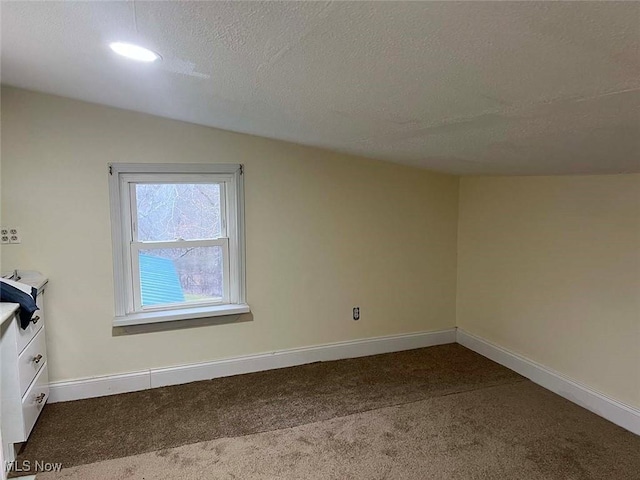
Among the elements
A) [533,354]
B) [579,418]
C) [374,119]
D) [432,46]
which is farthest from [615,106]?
[533,354]

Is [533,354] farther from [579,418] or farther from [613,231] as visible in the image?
[613,231]

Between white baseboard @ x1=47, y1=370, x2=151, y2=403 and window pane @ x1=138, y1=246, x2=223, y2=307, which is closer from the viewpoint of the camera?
white baseboard @ x1=47, y1=370, x2=151, y2=403

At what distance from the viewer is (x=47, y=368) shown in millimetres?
2779

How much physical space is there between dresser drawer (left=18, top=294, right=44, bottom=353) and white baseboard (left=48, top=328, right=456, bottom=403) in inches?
19.0

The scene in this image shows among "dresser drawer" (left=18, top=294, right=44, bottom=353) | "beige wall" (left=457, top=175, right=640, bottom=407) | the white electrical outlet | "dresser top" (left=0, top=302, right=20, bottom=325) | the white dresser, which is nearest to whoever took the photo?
"dresser top" (left=0, top=302, right=20, bottom=325)

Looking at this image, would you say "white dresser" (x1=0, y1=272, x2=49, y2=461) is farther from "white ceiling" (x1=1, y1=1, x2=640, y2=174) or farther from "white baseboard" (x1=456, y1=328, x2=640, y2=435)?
"white baseboard" (x1=456, y1=328, x2=640, y2=435)

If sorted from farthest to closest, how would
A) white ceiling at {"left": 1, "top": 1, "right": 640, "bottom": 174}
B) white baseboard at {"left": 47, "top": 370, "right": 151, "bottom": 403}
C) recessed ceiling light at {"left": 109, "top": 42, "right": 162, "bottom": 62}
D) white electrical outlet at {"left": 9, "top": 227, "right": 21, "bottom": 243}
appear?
white baseboard at {"left": 47, "top": 370, "right": 151, "bottom": 403}
white electrical outlet at {"left": 9, "top": 227, "right": 21, "bottom": 243}
recessed ceiling light at {"left": 109, "top": 42, "right": 162, "bottom": 62}
white ceiling at {"left": 1, "top": 1, "right": 640, "bottom": 174}

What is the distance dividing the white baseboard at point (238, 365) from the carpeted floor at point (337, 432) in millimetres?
75

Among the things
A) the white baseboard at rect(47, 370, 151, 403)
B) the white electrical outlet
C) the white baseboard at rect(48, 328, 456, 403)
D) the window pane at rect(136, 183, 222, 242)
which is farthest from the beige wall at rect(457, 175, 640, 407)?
the white electrical outlet

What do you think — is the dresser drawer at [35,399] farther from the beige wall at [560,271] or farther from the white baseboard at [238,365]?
the beige wall at [560,271]

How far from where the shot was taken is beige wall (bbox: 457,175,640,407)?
2.52m

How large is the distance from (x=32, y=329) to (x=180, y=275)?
95 cm

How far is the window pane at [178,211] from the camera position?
2.96 m

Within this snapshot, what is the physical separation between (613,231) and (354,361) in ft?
6.66
